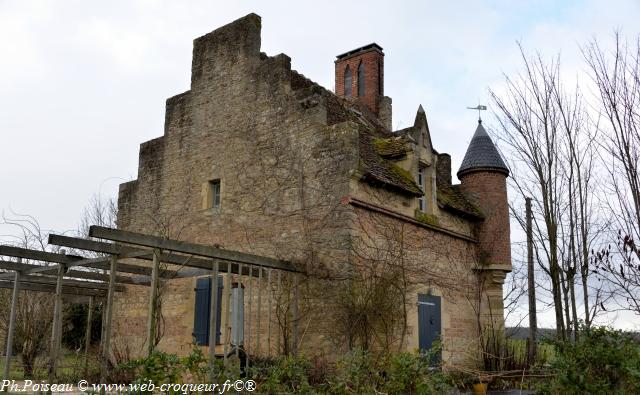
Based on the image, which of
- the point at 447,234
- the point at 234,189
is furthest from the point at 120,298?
the point at 447,234

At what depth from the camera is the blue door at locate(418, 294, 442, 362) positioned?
43.5 ft

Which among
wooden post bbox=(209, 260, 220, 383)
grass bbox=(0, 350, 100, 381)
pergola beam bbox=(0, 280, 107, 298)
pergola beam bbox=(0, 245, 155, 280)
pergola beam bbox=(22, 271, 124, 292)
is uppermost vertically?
pergola beam bbox=(0, 245, 155, 280)

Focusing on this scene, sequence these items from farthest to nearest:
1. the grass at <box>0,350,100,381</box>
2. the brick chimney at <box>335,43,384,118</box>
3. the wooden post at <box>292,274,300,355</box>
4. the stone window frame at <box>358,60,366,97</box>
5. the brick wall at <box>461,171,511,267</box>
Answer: the stone window frame at <box>358,60,366,97</box>
the brick chimney at <box>335,43,384,118</box>
the brick wall at <box>461,171,511,267</box>
the grass at <box>0,350,100,381</box>
the wooden post at <box>292,274,300,355</box>

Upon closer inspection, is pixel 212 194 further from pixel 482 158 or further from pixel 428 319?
pixel 482 158

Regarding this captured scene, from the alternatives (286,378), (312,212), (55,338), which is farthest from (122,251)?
(312,212)

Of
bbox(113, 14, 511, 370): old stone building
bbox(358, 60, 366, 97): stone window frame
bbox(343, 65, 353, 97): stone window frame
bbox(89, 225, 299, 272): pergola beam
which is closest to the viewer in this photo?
bbox(89, 225, 299, 272): pergola beam

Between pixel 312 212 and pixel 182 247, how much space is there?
12.1 ft

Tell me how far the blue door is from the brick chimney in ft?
26.4

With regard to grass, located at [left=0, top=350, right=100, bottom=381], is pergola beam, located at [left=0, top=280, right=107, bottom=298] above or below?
above

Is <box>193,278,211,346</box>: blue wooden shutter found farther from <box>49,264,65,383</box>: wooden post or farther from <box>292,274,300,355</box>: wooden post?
<box>49,264,65,383</box>: wooden post

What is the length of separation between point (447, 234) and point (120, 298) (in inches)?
337

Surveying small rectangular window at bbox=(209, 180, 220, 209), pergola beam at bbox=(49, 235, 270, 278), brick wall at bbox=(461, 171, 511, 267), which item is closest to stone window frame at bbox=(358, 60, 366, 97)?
brick wall at bbox=(461, 171, 511, 267)

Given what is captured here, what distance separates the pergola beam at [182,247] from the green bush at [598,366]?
5.16 metres

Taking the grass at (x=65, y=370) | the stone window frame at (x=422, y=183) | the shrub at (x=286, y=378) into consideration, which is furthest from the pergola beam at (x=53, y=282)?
the stone window frame at (x=422, y=183)
